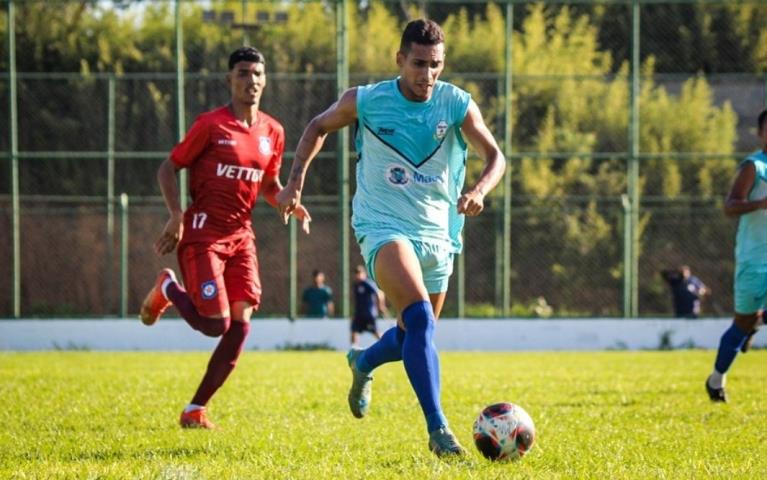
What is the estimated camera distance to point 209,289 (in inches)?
332

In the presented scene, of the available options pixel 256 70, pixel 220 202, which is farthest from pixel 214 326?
pixel 256 70

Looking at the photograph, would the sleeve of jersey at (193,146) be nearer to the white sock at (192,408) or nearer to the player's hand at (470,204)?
the white sock at (192,408)

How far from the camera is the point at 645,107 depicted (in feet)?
98.2

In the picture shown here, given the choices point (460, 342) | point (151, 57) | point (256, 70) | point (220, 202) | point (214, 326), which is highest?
point (151, 57)

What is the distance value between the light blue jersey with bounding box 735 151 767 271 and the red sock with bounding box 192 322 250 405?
3987 millimetres

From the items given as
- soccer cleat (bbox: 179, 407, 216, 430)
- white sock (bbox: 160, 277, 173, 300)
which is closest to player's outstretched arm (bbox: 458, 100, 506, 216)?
soccer cleat (bbox: 179, 407, 216, 430)

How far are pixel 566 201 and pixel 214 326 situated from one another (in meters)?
18.1

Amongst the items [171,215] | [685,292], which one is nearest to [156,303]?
[171,215]

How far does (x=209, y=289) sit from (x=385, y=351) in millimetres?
1420

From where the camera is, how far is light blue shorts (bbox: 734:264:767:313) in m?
10.1

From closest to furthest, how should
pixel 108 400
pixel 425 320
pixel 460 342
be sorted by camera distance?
pixel 425 320 < pixel 108 400 < pixel 460 342

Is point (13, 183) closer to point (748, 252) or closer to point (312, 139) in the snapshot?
point (748, 252)

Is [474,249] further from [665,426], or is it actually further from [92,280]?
[665,426]

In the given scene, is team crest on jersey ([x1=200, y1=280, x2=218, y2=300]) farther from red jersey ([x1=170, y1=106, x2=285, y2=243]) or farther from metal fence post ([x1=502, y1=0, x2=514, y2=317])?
metal fence post ([x1=502, y1=0, x2=514, y2=317])
